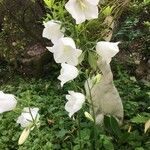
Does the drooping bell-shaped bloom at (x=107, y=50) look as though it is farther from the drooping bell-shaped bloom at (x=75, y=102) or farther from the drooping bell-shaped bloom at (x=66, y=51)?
the drooping bell-shaped bloom at (x=75, y=102)

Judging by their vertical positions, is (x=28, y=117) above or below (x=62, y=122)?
above

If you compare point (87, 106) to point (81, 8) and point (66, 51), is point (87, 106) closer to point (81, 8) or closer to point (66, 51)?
point (66, 51)

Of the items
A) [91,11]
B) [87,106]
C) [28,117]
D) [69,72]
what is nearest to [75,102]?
[69,72]

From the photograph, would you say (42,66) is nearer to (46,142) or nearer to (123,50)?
(123,50)

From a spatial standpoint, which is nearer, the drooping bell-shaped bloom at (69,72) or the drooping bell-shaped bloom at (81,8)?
the drooping bell-shaped bloom at (81,8)

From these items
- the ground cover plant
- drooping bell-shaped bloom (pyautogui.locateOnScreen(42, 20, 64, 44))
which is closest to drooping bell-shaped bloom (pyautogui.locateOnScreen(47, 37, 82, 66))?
the ground cover plant

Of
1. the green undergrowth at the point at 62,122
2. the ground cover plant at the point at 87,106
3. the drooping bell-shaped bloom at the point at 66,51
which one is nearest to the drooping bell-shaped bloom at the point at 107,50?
the ground cover plant at the point at 87,106

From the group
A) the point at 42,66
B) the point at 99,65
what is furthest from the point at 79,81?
the point at 99,65
